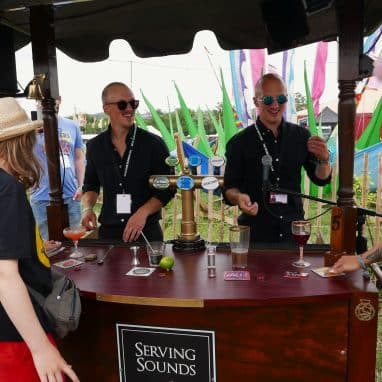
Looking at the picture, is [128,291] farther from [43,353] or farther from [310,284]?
[310,284]

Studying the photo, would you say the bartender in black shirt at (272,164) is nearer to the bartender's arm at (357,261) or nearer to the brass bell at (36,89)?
the bartender's arm at (357,261)

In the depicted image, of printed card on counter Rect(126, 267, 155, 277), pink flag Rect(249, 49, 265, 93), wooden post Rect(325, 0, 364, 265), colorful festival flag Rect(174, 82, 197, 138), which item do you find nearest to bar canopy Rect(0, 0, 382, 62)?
wooden post Rect(325, 0, 364, 265)

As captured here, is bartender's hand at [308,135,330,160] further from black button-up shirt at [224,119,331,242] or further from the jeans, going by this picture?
the jeans

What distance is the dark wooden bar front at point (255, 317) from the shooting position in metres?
1.43

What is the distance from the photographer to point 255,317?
60.3 inches

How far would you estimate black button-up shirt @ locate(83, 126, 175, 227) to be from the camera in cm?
242

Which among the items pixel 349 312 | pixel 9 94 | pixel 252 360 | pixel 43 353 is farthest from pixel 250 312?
pixel 9 94

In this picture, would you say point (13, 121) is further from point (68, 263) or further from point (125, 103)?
point (125, 103)

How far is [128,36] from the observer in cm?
270

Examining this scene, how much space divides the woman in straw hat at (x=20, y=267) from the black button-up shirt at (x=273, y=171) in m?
1.31

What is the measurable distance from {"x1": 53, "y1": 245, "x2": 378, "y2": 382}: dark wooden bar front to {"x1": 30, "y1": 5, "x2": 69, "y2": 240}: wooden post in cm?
70

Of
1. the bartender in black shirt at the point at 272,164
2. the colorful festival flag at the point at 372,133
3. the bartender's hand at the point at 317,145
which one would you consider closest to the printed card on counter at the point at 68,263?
the bartender in black shirt at the point at 272,164

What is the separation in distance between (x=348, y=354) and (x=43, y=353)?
1.08 metres

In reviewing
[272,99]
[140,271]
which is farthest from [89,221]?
[272,99]
